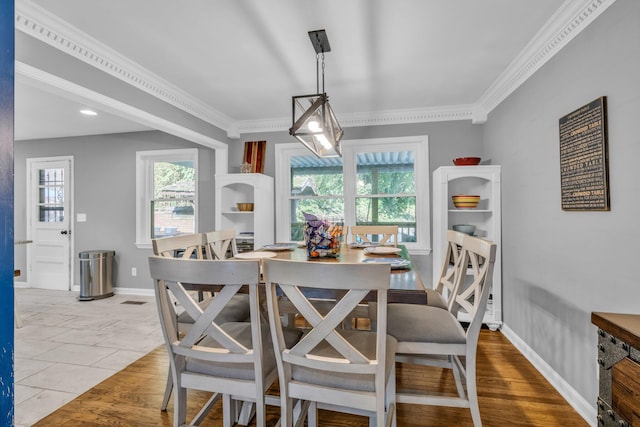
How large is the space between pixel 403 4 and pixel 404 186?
241 centimetres

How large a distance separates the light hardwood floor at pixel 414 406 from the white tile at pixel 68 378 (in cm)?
10

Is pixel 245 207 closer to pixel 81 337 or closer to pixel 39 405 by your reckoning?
pixel 81 337

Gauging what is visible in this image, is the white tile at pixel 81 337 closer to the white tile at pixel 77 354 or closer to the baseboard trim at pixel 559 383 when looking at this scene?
the white tile at pixel 77 354

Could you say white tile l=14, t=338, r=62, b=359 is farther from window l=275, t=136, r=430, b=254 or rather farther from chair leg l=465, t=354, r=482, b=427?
chair leg l=465, t=354, r=482, b=427

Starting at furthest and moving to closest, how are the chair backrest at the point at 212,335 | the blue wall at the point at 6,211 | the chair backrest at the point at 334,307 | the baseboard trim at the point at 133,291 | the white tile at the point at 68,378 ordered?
the baseboard trim at the point at 133,291, the white tile at the point at 68,378, the chair backrest at the point at 212,335, the chair backrest at the point at 334,307, the blue wall at the point at 6,211

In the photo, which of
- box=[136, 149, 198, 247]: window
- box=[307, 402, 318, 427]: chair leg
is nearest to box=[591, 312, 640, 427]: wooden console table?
box=[307, 402, 318, 427]: chair leg

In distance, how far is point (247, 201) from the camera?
173 inches

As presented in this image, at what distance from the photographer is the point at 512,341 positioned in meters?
2.94

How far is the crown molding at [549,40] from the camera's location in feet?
6.06

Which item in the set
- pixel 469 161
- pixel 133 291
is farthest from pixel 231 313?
pixel 133 291

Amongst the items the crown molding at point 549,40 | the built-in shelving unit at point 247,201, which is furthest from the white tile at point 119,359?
the crown molding at point 549,40

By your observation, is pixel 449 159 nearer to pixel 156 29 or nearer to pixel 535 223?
pixel 535 223

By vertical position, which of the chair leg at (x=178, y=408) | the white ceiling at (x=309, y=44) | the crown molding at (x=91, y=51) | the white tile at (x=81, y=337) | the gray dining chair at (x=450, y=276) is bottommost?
the white tile at (x=81, y=337)

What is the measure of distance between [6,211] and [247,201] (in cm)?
387
